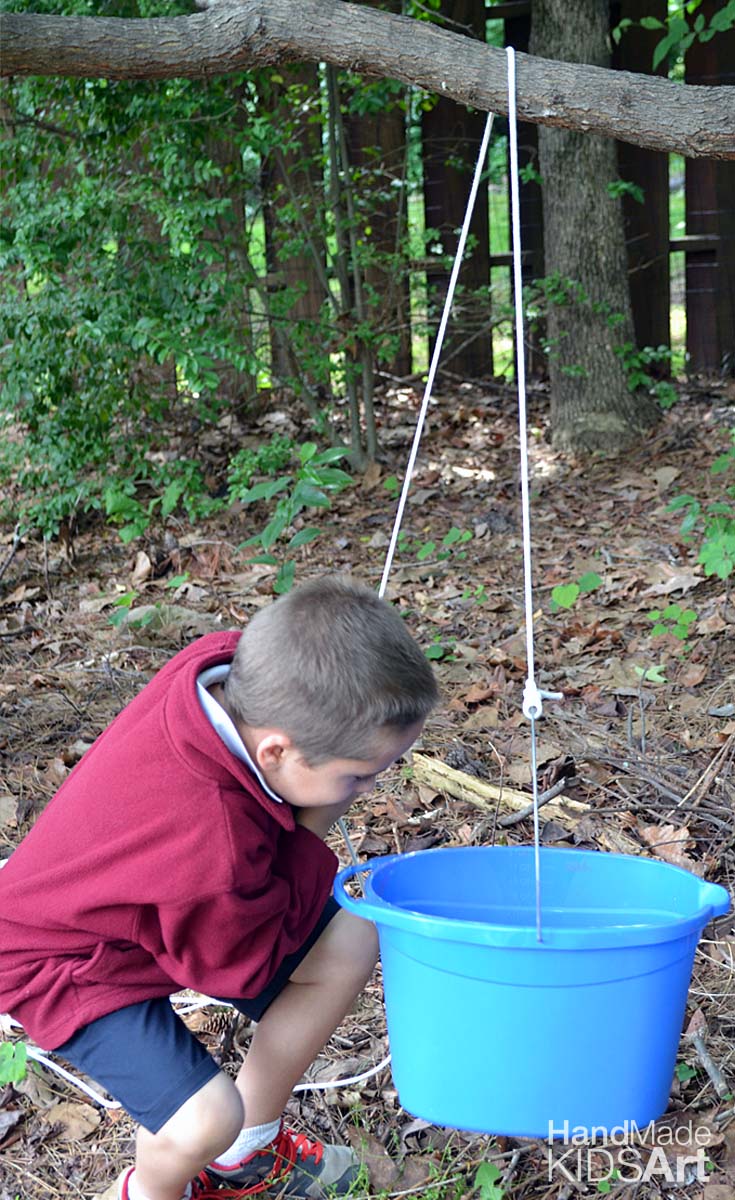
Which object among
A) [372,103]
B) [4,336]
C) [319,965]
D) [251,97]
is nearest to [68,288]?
[4,336]

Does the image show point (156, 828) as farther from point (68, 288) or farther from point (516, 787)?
point (68, 288)

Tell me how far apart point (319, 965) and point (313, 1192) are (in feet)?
1.03

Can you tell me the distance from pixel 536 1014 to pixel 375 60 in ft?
6.44

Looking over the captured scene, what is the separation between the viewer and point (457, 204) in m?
5.54

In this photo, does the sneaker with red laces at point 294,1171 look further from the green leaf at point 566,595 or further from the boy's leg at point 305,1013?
the green leaf at point 566,595

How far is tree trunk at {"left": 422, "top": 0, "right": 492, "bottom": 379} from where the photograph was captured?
207 inches

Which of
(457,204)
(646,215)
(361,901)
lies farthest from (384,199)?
(361,901)

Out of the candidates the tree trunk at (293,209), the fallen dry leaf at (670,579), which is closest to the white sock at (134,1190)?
the fallen dry leaf at (670,579)

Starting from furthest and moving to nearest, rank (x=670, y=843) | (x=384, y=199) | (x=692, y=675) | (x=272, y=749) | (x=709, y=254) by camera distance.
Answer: (x=709, y=254)
(x=384, y=199)
(x=692, y=675)
(x=670, y=843)
(x=272, y=749)

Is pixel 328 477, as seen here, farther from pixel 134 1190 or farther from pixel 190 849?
pixel 134 1190

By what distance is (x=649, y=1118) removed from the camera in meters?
1.49

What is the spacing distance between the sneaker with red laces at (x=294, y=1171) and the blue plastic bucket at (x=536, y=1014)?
21 cm

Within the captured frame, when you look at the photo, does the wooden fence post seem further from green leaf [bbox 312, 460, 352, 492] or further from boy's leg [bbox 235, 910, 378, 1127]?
boy's leg [bbox 235, 910, 378, 1127]

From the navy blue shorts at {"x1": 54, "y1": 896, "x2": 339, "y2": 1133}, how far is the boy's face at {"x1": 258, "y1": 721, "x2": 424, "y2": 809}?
1.13 ft
